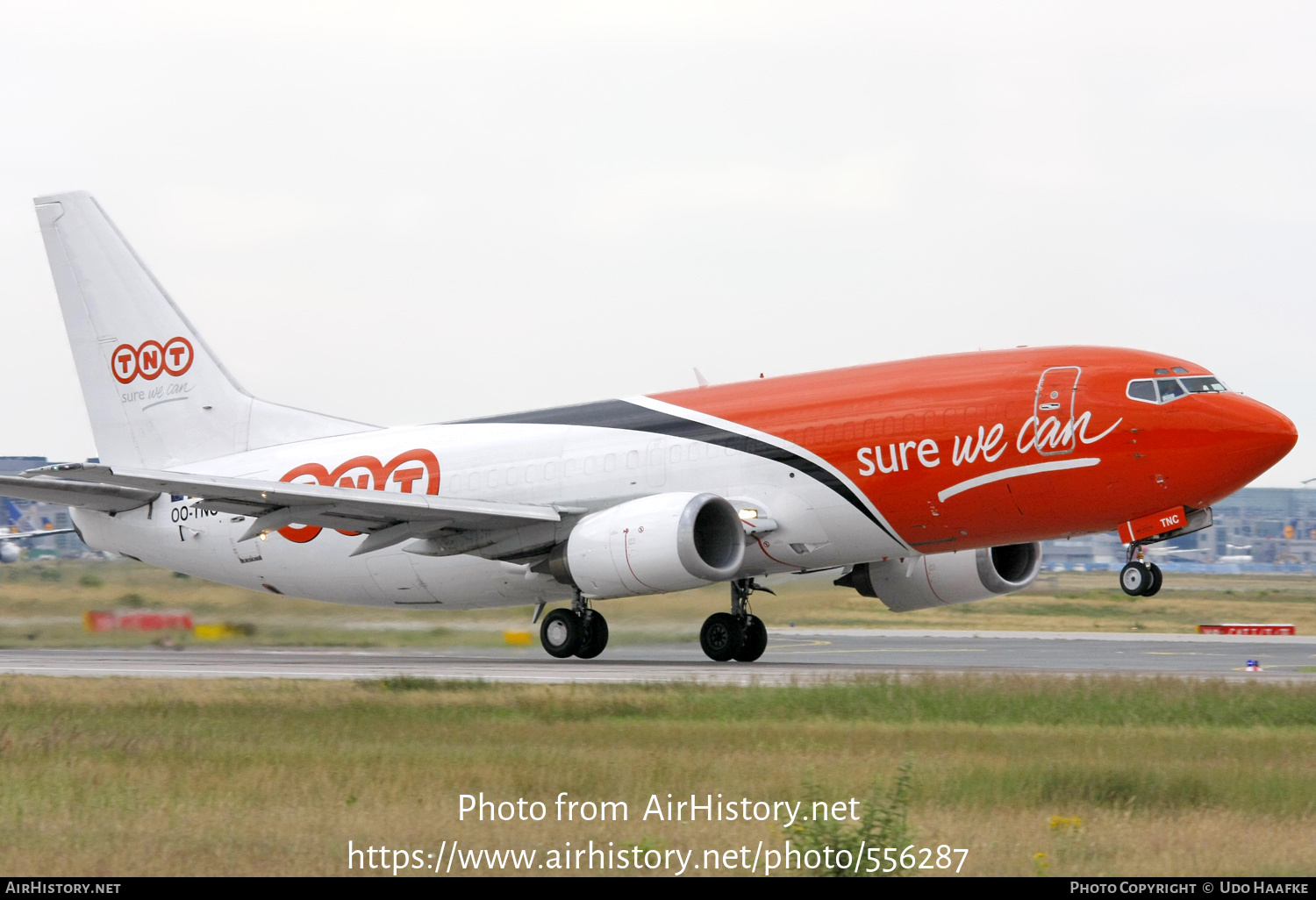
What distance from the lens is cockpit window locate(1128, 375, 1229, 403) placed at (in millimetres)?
21828

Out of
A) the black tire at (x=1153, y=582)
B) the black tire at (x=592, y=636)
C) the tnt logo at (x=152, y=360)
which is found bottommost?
the black tire at (x=592, y=636)

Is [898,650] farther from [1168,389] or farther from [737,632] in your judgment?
[1168,389]

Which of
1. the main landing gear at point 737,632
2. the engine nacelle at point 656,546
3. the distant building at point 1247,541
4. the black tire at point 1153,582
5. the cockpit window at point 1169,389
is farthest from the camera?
the distant building at point 1247,541

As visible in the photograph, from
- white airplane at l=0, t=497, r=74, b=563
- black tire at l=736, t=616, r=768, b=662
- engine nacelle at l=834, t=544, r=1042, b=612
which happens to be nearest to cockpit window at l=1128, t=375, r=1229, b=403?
engine nacelle at l=834, t=544, r=1042, b=612

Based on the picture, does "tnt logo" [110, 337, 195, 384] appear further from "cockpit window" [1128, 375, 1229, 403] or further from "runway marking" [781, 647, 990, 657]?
"cockpit window" [1128, 375, 1229, 403]

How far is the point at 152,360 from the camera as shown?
31375 millimetres

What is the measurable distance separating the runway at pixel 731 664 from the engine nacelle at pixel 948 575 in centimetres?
121

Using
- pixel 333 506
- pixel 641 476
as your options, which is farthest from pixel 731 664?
pixel 333 506

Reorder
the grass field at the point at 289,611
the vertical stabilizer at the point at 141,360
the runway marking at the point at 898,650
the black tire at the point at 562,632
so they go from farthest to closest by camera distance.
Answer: the runway marking at the point at 898,650 → the vertical stabilizer at the point at 141,360 → the grass field at the point at 289,611 → the black tire at the point at 562,632

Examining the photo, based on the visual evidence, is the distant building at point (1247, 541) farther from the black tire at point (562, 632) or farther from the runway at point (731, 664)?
the black tire at point (562, 632)

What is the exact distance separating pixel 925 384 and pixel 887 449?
3.67 feet

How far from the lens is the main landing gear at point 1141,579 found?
20.9 m

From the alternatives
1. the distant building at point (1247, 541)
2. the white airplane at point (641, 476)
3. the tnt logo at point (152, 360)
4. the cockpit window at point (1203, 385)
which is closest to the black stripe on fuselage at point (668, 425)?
the white airplane at point (641, 476)

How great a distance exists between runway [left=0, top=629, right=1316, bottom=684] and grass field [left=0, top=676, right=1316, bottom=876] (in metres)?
3.38
